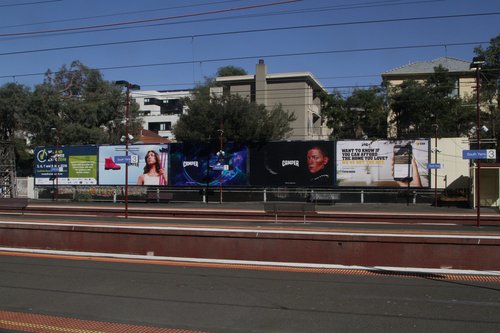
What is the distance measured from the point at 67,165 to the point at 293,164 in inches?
838

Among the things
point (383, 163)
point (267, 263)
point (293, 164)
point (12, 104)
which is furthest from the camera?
point (12, 104)

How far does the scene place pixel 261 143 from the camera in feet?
139

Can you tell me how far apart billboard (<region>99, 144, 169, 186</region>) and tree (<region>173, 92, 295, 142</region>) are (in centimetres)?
420

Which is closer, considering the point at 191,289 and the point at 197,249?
the point at 191,289

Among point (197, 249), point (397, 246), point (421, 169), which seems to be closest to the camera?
point (397, 246)

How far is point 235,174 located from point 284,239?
104 ft

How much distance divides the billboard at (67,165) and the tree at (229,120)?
9622mm

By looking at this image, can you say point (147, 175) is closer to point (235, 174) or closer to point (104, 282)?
point (235, 174)

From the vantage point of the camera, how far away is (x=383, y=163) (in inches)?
1578

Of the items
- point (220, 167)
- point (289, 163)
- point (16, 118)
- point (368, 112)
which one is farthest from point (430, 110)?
point (16, 118)

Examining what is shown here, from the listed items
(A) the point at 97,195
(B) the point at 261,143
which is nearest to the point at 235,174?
(B) the point at 261,143

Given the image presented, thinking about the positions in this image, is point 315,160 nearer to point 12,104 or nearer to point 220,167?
point 220,167

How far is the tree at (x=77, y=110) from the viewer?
190 ft

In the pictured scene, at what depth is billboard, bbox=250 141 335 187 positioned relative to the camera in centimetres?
4103
